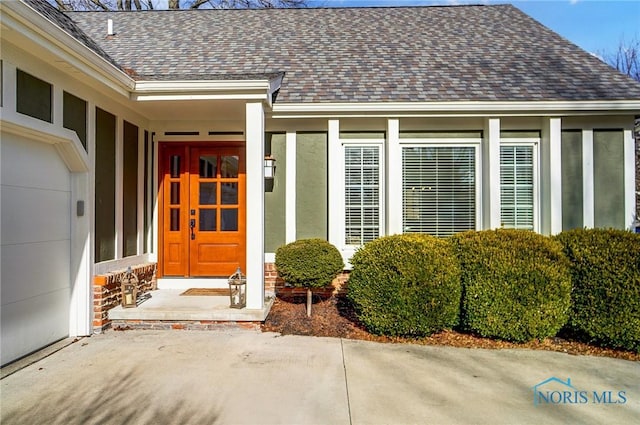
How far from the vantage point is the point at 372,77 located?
6398 millimetres

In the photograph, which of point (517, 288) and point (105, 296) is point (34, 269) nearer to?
point (105, 296)

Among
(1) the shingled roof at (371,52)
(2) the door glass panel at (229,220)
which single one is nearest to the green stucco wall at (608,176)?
(1) the shingled roof at (371,52)

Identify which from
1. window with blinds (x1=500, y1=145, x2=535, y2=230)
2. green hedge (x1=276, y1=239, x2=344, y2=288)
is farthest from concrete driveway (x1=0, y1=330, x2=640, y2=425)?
window with blinds (x1=500, y1=145, x2=535, y2=230)

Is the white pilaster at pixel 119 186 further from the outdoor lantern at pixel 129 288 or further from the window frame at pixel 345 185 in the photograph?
the window frame at pixel 345 185

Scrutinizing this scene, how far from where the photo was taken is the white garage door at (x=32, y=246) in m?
3.58

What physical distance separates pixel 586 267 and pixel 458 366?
6.74 feet

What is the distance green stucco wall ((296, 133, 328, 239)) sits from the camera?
620 centimetres

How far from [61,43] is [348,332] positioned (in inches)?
178

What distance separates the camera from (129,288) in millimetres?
5129

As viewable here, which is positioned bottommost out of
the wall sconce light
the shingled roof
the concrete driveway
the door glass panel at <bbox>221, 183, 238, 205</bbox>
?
the concrete driveway

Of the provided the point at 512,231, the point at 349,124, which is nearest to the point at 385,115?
the point at 349,124

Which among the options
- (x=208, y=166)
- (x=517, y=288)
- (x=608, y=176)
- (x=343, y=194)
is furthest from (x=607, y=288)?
(x=208, y=166)

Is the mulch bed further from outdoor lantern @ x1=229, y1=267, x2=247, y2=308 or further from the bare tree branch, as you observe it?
the bare tree branch

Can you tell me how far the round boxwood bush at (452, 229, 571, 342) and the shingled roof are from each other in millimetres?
2634
